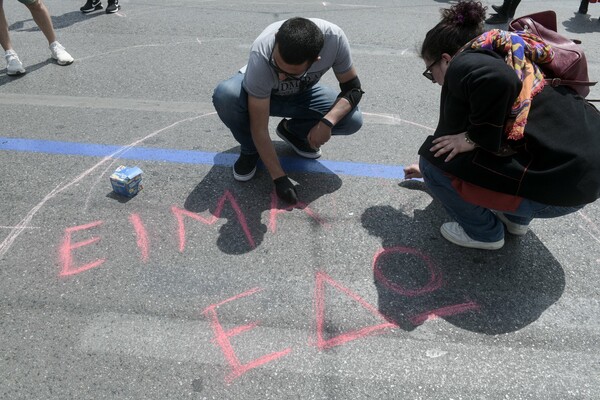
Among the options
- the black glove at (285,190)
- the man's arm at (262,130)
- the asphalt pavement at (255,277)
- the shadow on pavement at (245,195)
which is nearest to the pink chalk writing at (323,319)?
the asphalt pavement at (255,277)

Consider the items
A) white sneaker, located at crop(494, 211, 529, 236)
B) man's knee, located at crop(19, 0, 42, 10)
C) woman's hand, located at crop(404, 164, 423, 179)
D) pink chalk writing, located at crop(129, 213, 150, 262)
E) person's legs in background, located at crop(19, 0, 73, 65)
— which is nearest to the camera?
pink chalk writing, located at crop(129, 213, 150, 262)

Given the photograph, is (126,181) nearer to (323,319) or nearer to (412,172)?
(323,319)

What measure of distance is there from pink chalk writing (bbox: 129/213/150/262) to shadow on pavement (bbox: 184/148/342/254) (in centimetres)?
26

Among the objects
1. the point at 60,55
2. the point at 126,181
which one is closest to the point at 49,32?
the point at 60,55

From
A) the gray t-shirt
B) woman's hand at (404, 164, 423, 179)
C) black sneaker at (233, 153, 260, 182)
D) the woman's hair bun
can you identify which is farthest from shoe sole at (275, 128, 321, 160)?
the woman's hair bun

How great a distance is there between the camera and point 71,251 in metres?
2.27

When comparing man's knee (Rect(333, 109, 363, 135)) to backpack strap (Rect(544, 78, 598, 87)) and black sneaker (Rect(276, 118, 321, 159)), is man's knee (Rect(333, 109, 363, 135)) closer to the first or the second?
black sneaker (Rect(276, 118, 321, 159))

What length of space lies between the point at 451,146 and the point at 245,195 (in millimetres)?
1178

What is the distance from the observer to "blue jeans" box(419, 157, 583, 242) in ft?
7.01

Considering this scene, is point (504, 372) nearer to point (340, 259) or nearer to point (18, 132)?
point (340, 259)

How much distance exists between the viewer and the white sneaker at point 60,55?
4238 millimetres

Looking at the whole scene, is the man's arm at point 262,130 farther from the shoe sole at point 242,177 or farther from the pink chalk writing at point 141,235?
the pink chalk writing at point 141,235

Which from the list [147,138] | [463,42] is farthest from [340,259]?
[147,138]

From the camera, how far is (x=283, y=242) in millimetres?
2379
